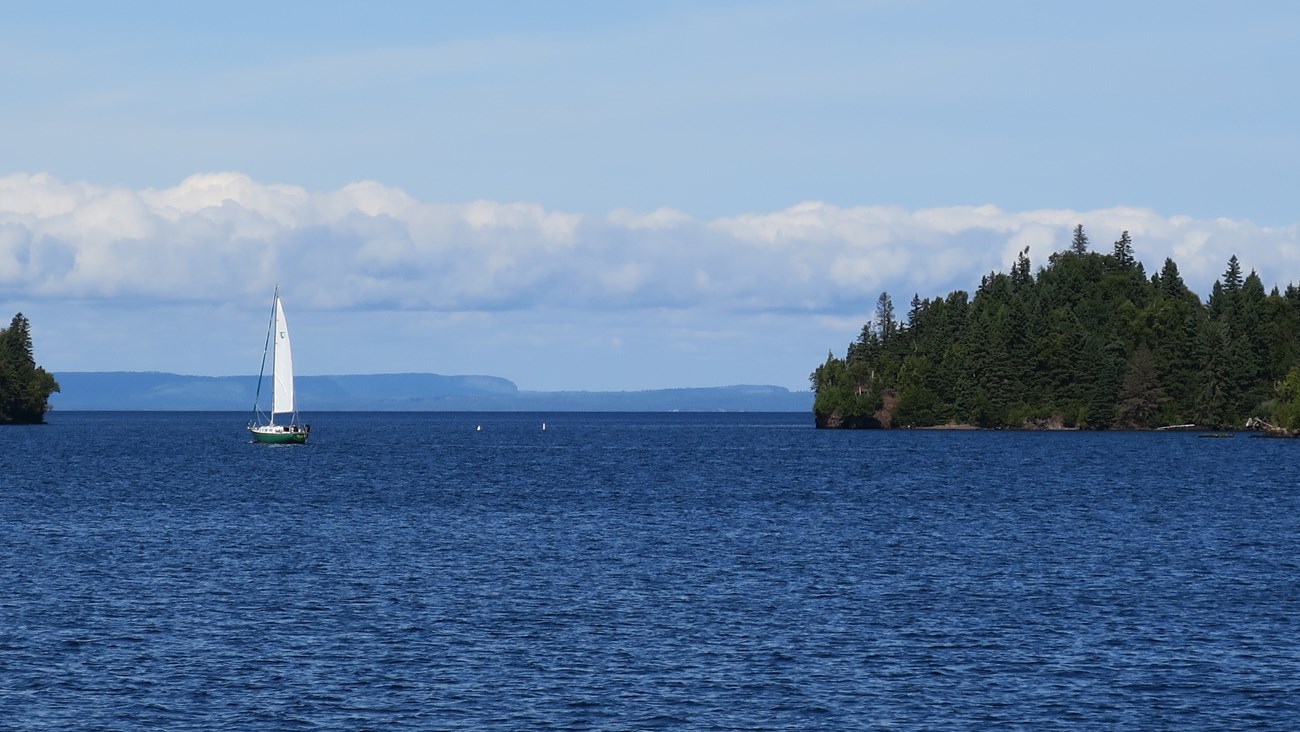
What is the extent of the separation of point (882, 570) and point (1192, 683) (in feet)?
83.5

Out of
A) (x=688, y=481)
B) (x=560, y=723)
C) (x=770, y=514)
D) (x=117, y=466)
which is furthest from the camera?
(x=117, y=466)

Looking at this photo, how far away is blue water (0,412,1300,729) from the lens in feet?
132

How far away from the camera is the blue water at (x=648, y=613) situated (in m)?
40.2

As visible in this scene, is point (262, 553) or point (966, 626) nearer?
point (966, 626)

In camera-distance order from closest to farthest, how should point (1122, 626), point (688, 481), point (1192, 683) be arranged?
point (1192, 683) < point (1122, 626) < point (688, 481)

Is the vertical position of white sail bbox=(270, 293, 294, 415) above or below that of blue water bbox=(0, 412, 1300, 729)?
above

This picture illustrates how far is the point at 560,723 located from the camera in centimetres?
3838

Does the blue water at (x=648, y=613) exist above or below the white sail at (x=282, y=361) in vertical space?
below

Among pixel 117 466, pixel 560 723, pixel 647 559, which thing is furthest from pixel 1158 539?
pixel 117 466

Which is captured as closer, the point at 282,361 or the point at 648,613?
the point at 648,613

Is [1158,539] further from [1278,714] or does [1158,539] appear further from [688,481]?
[688,481]

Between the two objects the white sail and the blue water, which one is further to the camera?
the white sail

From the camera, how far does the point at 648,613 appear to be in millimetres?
54844

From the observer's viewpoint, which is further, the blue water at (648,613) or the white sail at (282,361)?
the white sail at (282,361)
